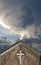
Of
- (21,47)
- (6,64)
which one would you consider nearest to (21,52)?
(21,47)

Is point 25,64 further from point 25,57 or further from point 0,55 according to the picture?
point 0,55

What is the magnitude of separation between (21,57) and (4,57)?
175 centimetres

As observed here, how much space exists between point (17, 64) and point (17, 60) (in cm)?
41

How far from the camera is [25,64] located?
79.8ft

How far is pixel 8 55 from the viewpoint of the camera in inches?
946

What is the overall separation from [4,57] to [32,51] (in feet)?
9.62

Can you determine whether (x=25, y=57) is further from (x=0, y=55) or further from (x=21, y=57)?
(x=0, y=55)

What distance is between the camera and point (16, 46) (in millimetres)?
24047

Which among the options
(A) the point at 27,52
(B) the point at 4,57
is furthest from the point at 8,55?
(A) the point at 27,52

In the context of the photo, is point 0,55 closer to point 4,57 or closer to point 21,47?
point 4,57

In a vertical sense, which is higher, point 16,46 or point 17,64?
point 16,46

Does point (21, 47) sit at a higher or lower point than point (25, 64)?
higher

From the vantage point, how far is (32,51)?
24234mm

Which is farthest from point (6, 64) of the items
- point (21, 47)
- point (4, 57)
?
point (21, 47)
